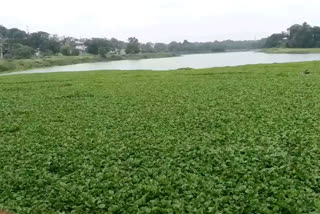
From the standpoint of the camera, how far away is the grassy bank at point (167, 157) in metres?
5.58

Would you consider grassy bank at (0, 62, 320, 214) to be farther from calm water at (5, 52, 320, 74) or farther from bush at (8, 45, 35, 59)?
bush at (8, 45, 35, 59)

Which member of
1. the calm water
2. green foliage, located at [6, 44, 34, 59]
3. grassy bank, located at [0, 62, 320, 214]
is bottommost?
the calm water

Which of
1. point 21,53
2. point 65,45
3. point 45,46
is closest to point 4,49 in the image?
point 21,53

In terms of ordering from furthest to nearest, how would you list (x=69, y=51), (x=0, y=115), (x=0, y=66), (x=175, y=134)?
(x=69, y=51), (x=0, y=66), (x=0, y=115), (x=175, y=134)

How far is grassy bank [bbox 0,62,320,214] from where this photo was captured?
5.58 metres

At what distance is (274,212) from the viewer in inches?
196

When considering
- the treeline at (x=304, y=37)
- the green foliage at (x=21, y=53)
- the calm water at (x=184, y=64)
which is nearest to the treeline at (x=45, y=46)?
the green foliage at (x=21, y=53)

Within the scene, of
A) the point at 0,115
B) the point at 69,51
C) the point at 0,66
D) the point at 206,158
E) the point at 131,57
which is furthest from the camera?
the point at 131,57

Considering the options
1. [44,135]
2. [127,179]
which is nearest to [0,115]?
[44,135]

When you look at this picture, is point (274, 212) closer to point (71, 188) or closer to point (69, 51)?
point (71, 188)

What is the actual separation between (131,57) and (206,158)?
8838 centimetres

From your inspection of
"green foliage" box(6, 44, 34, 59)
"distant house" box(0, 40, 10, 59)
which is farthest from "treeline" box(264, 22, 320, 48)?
"distant house" box(0, 40, 10, 59)

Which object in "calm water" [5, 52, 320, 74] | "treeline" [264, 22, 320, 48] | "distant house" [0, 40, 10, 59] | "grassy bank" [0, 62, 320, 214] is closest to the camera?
"grassy bank" [0, 62, 320, 214]

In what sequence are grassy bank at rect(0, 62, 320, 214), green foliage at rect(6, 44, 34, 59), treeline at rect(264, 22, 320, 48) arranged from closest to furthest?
grassy bank at rect(0, 62, 320, 214), green foliage at rect(6, 44, 34, 59), treeline at rect(264, 22, 320, 48)
